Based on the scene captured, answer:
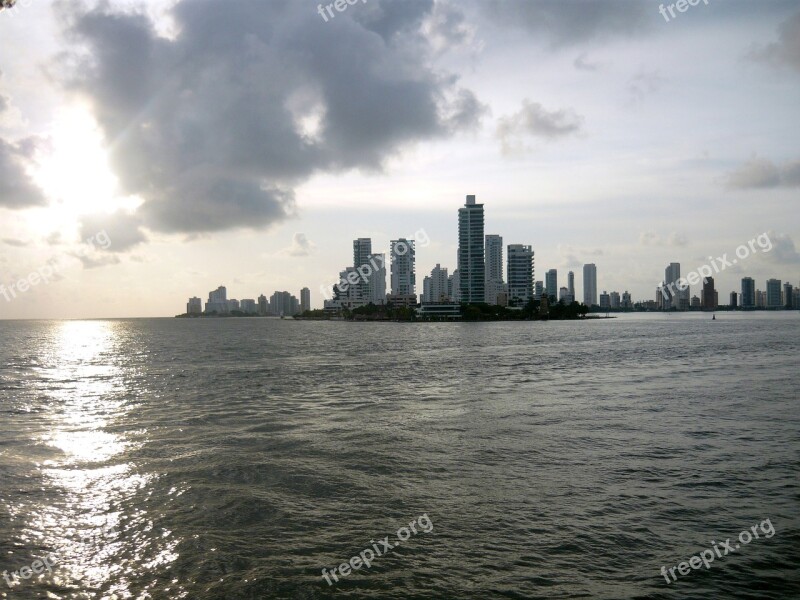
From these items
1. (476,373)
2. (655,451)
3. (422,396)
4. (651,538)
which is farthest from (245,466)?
(476,373)

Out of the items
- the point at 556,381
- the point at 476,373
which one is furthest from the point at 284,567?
the point at 476,373

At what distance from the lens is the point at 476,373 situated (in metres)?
55.6

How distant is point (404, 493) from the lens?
18.2 metres

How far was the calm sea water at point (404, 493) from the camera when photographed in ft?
42.1

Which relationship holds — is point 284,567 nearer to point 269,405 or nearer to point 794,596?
point 794,596

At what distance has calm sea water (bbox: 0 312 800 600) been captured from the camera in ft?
42.1

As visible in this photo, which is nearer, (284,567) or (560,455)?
(284,567)

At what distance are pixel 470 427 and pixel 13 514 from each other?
19614 mm

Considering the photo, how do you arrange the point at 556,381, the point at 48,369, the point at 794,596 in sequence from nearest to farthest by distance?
the point at 794,596
the point at 556,381
the point at 48,369

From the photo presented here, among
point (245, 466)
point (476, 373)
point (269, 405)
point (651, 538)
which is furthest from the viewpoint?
point (476, 373)

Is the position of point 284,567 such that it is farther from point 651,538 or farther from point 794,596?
point 794,596

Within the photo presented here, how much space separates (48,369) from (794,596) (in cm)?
7609

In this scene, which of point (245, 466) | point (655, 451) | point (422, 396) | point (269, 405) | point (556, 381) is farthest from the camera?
point (556, 381)

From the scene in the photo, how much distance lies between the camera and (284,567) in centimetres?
1324
